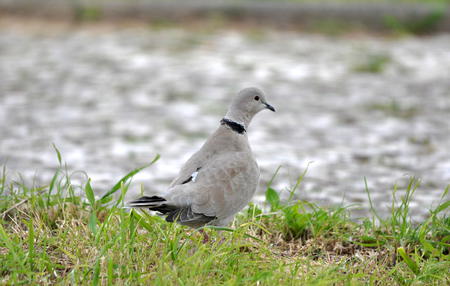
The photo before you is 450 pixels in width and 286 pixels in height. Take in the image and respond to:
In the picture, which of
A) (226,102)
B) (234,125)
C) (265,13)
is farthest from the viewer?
(265,13)

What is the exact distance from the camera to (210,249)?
12.5ft

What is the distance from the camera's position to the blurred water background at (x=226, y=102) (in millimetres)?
6443

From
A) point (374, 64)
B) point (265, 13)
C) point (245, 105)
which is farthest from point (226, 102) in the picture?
point (265, 13)

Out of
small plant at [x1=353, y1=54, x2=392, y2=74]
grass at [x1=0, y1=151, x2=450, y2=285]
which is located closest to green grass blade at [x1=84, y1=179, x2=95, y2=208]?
grass at [x1=0, y1=151, x2=450, y2=285]

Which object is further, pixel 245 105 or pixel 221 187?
pixel 245 105

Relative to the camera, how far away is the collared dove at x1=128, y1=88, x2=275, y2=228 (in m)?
3.81

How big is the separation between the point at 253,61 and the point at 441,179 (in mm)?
5982

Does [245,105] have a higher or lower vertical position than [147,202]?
higher

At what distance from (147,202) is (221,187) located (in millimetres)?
510

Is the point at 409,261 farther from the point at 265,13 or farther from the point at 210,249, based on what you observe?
the point at 265,13

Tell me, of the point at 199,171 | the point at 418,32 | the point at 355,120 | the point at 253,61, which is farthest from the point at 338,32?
the point at 199,171

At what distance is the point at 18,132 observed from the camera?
7.68 metres

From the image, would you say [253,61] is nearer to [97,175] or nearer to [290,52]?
[290,52]

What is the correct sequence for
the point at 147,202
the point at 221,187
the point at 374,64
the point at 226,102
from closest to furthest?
the point at 147,202
the point at 221,187
the point at 226,102
the point at 374,64
